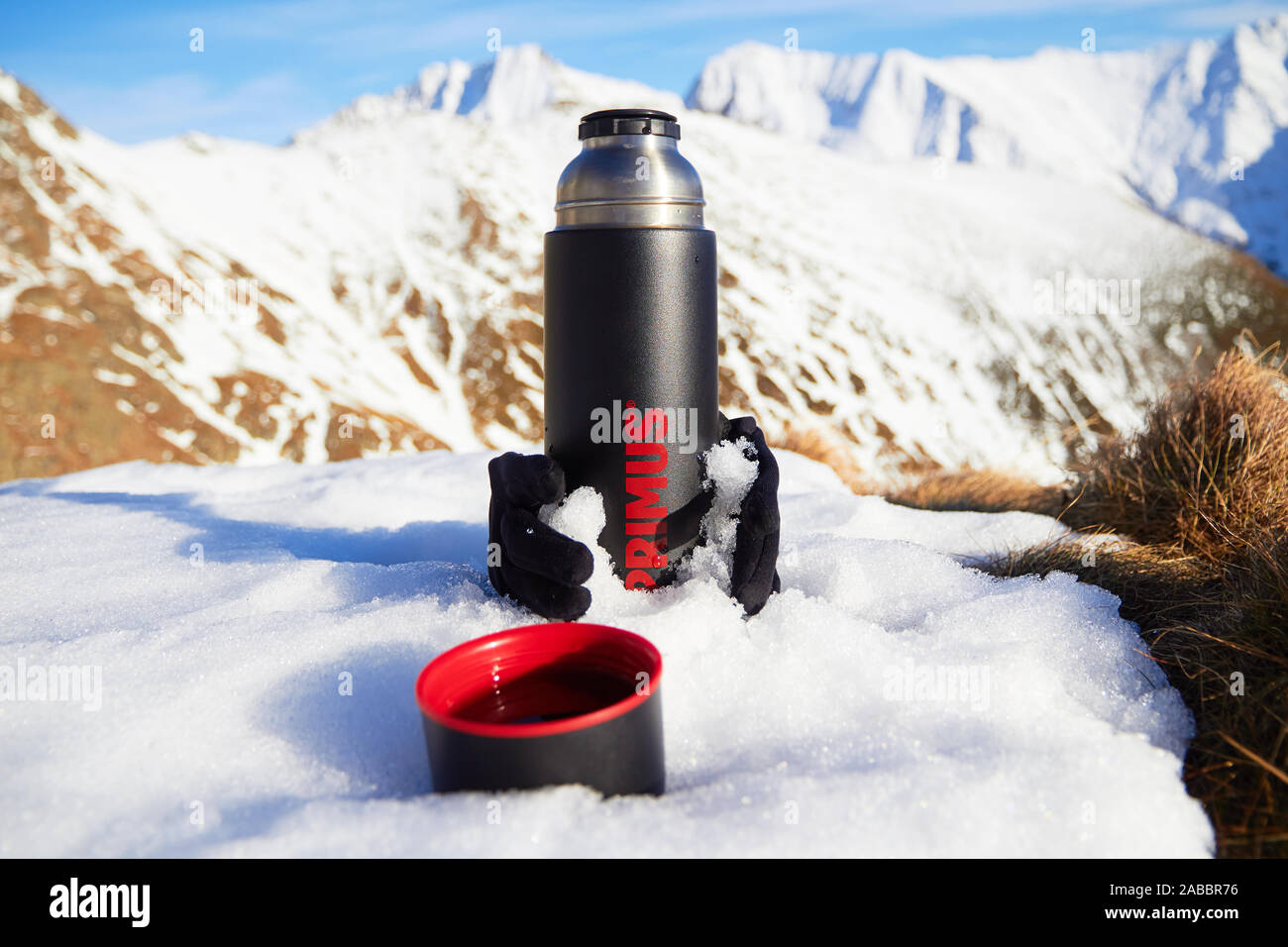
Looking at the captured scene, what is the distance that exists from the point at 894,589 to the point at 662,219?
4.93 ft

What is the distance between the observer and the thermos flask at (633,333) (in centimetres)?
240

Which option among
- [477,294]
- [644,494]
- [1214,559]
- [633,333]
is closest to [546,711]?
[644,494]

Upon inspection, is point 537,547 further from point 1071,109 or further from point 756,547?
point 1071,109

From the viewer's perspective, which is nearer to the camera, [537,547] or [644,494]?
[537,547]

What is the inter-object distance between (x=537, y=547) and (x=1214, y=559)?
2631 mm

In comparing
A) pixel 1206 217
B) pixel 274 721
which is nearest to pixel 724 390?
pixel 274 721

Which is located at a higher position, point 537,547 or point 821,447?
point 537,547

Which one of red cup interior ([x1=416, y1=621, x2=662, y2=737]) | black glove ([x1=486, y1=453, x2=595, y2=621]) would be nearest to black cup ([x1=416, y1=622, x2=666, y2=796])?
red cup interior ([x1=416, y1=621, x2=662, y2=737])

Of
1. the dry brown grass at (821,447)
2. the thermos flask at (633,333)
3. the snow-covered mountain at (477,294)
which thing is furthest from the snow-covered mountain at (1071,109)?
the thermos flask at (633,333)

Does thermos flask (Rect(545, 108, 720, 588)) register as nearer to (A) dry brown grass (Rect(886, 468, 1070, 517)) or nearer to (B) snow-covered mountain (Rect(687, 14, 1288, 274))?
(A) dry brown grass (Rect(886, 468, 1070, 517))

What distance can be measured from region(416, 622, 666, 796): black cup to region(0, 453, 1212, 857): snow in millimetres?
57

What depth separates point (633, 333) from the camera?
244 centimetres
